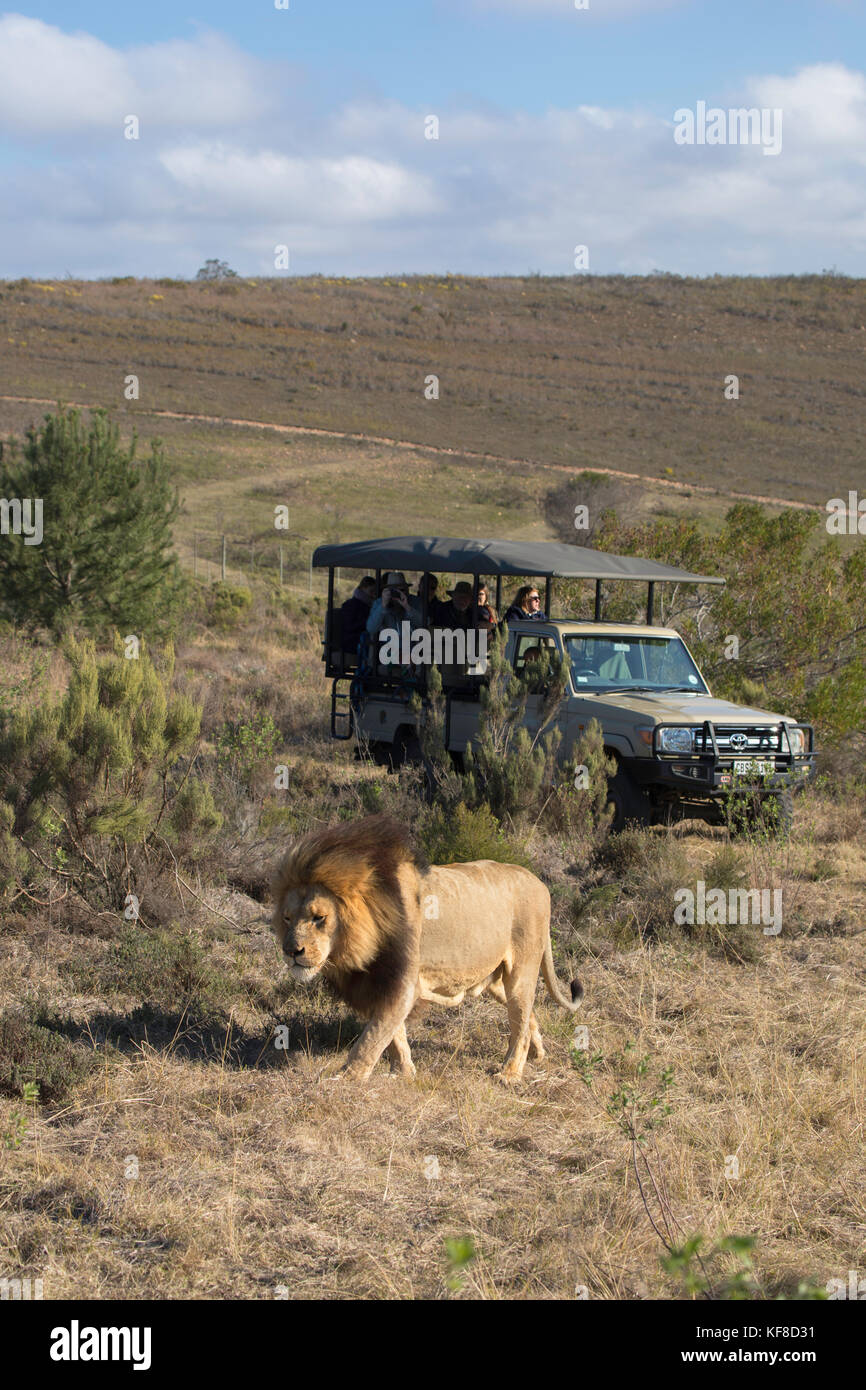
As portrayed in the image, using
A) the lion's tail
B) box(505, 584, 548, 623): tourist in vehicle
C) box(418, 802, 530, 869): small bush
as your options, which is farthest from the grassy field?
box(505, 584, 548, 623): tourist in vehicle

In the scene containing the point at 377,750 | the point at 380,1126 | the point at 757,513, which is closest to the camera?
the point at 380,1126

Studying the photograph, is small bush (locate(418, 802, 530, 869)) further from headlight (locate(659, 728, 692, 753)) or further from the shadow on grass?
headlight (locate(659, 728, 692, 753))

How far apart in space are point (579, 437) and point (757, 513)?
140 ft

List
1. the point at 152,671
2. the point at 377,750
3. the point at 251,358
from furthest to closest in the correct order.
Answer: the point at 251,358, the point at 377,750, the point at 152,671

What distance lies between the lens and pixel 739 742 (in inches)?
391

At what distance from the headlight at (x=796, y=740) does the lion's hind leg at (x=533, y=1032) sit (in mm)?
5162

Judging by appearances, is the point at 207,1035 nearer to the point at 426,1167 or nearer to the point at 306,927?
the point at 306,927

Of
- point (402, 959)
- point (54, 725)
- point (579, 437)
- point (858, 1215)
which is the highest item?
point (579, 437)

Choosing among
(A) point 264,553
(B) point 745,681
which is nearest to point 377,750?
(B) point 745,681

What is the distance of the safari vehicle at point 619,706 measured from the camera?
980 cm

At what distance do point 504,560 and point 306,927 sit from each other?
268 inches

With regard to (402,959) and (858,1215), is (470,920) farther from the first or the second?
(858,1215)

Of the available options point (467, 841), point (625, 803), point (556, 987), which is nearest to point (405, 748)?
point (625, 803)

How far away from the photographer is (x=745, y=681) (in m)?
13.6
